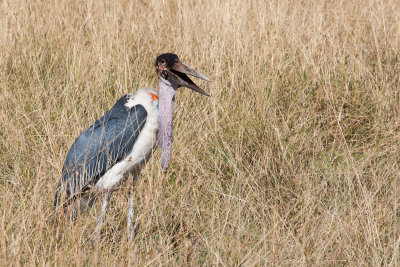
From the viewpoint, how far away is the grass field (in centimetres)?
296

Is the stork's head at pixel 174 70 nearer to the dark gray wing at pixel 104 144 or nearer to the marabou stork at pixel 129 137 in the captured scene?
the marabou stork at pixel 129 137

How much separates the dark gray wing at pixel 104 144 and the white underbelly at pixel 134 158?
0.9 inches

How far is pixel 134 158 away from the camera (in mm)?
3455

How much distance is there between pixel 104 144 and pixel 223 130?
97 centimetres

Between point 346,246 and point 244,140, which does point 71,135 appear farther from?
point 346,246

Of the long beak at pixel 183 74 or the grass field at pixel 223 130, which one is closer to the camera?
the grass field at pixel 223 130

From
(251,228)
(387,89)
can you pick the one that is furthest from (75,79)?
(387,89)

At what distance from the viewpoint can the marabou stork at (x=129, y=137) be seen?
340 cm

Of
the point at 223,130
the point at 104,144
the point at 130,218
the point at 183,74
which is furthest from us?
the point at 223,130

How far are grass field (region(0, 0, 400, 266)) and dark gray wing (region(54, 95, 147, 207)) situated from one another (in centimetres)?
16

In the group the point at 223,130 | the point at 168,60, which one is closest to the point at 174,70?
the point at 168,60

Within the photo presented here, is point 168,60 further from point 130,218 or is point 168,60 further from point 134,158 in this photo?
point 130,218

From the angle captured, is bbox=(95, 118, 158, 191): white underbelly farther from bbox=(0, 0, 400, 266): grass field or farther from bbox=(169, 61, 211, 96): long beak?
bbox=(169, 61, 211, 96): long beak

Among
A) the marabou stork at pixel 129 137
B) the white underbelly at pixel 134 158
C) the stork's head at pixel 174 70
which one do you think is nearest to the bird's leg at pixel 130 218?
the marabou stork at pixel 129 137
